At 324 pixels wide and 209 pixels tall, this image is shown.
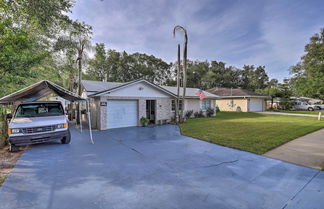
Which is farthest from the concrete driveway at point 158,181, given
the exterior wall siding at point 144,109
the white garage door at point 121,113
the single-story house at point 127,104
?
the white garage door at point 121,113

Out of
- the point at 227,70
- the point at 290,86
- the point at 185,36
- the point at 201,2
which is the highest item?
the point at 227,70

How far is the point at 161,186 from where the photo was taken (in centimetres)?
317

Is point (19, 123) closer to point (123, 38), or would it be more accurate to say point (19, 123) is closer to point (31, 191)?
point (31, 191)

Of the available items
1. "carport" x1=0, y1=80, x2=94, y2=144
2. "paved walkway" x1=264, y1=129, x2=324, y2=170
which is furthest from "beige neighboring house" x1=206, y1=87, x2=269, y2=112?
"carport" x1=0, y1=80, x2=94, y2=144

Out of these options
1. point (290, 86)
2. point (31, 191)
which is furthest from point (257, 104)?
point (31, 191)

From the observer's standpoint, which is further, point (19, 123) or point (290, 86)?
point (290, 86)

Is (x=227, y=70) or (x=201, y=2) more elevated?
(x=227, y=70)

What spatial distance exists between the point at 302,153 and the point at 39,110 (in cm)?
1071

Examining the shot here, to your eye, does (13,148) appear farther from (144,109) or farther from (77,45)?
(77,45)

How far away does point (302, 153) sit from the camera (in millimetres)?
5191

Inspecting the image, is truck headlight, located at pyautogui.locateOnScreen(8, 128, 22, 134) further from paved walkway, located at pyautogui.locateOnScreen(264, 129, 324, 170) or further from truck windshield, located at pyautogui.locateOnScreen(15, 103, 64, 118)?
paved walkway, located at pyautogui.locateOnScreen(264, 129, 324, 170)

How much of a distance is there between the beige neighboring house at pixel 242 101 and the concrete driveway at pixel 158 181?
64.5ft

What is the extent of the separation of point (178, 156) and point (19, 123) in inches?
233

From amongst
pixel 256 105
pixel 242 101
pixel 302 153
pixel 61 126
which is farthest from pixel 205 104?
pixel 61 126
